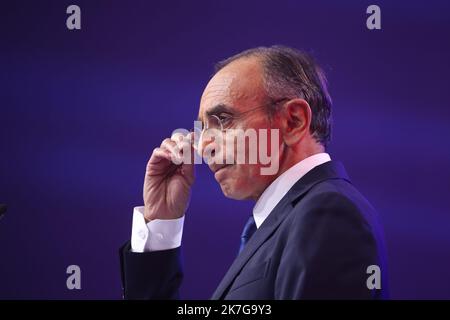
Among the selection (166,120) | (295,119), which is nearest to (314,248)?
(295,119)

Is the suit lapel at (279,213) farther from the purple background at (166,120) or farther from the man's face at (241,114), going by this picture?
the purple background at (166,120)

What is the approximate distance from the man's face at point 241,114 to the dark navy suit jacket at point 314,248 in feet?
0.44

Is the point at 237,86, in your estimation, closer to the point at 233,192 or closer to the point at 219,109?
the point at 219,109

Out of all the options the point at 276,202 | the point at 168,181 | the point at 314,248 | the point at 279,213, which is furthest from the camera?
the point at 168,181

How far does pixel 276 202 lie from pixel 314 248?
35cm

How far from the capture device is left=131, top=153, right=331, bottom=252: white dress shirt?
57.9 inches

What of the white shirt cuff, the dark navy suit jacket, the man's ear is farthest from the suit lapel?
the white shirt cuff

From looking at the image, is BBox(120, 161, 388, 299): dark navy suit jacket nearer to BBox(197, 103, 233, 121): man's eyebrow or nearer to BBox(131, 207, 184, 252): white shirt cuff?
BBox(197, 103, 233, 121): man's eyebrow

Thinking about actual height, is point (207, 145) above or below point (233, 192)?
above

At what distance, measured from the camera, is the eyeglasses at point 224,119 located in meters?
1.51

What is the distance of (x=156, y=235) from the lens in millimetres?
1782

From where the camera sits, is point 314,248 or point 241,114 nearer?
point 314,248

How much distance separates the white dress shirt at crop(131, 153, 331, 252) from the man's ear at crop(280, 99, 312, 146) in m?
0.07
